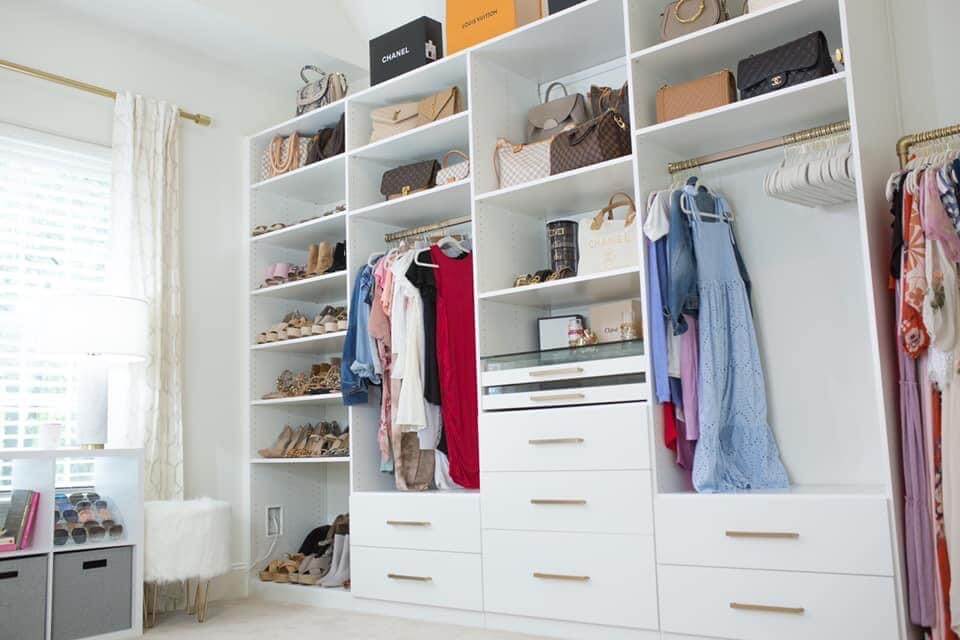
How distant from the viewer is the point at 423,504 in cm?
361

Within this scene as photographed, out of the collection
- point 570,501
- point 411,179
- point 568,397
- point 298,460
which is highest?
point 411,179

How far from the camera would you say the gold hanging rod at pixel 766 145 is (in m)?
2.92

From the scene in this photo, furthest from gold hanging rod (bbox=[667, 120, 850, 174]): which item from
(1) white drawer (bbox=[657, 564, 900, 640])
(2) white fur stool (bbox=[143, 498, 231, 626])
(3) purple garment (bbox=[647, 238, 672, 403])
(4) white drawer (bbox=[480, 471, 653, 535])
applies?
(2) white fur stool (bbox=[143, 498, 231, 626])

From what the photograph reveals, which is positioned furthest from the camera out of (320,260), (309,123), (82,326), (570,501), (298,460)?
(309,123)

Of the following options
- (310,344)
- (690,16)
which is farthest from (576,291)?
(310,344)

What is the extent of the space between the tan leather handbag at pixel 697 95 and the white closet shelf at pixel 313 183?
5.66 ft

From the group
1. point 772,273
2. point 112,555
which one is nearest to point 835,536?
point 772,273

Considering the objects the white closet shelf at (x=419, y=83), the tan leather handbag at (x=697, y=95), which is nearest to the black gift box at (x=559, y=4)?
the white closet shelf at (x=419, y=83)

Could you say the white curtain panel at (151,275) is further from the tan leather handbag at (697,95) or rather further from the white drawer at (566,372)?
the tan leather handbag at (697,95)

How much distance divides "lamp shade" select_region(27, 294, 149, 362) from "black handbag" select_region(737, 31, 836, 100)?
2.58m

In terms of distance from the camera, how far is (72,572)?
10.7 feet

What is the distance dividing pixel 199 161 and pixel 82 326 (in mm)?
1392

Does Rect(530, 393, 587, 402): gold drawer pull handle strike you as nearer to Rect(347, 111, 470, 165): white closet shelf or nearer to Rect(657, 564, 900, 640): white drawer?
Rect(657, 564, 900, 640): white drawer

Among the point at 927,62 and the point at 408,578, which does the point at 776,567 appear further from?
the point at 927,62
